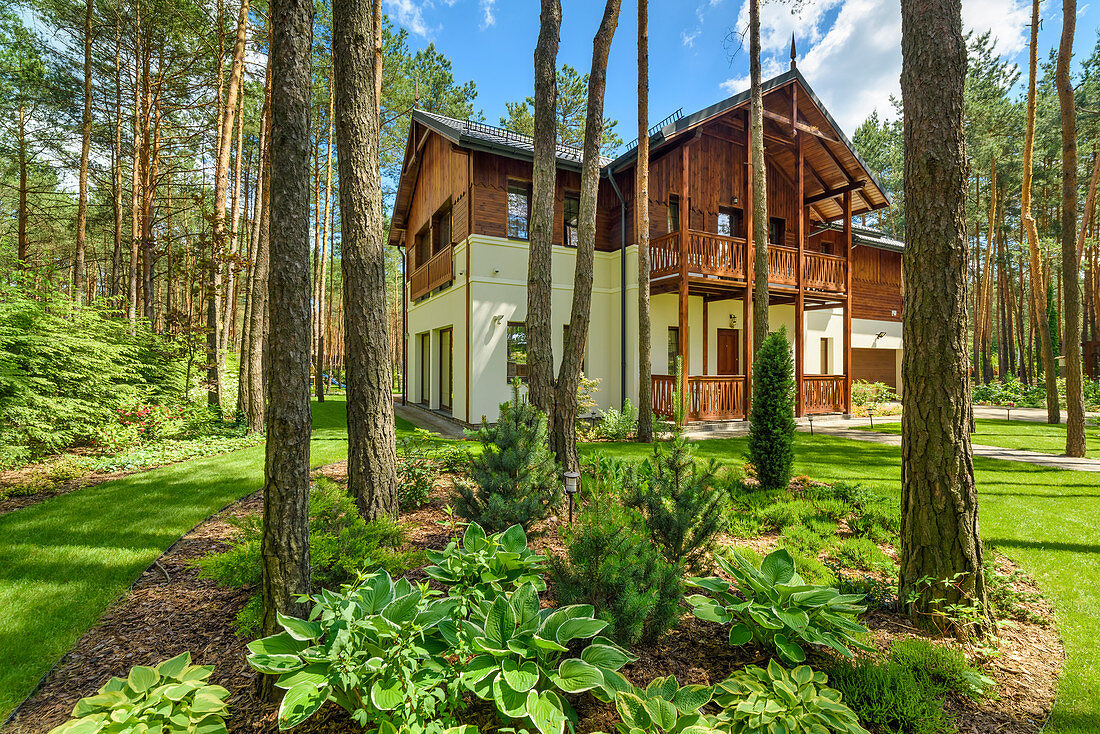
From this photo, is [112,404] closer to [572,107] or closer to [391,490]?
[391,490]

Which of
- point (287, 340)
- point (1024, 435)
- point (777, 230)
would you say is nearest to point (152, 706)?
point (287, 340)

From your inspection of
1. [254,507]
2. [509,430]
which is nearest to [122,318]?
[254,507]

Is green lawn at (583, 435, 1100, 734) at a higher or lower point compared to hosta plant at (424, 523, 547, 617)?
lower

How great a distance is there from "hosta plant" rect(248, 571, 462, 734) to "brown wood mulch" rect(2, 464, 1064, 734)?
0.35 m

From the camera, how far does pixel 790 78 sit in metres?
11.8

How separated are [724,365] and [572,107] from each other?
1356cm

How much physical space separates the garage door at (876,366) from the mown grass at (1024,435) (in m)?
5.35

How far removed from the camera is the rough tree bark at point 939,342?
2762 millimetres

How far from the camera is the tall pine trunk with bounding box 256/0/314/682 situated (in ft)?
7.04

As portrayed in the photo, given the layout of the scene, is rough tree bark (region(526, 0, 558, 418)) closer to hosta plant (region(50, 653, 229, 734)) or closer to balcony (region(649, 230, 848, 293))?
→ hosta plant (region(50, 653, 229, 734))

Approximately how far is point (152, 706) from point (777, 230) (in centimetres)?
1669

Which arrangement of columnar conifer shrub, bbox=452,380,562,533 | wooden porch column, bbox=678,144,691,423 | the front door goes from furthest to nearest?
the front door < wooden porch column, bbox=678,144,691,423 < columnar conifer shrub, bbox=452,380,562,533

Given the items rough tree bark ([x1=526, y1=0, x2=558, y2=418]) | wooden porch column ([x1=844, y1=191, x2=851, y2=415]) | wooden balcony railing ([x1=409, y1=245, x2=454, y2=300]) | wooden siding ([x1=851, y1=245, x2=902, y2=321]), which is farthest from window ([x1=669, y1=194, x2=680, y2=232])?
wooden siding ([x1=851, y1=245, x2=902, y2=321])

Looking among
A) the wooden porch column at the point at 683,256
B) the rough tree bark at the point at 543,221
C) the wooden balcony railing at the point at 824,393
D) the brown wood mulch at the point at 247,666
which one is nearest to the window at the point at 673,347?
the wooden porch column at the point at 683,256
